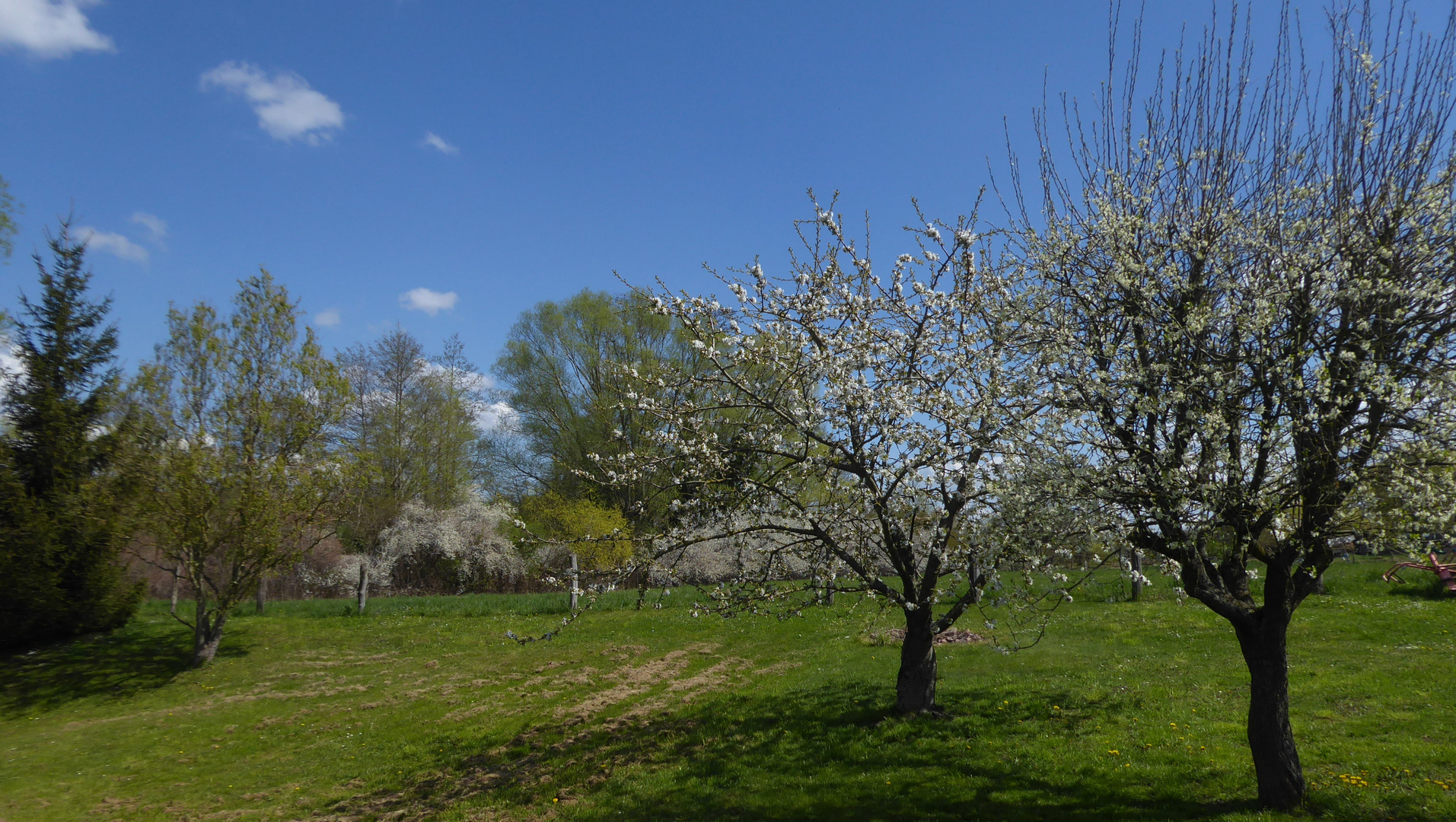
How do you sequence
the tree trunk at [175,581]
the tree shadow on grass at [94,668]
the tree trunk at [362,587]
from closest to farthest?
the tree shadow on grass at [94,668], the tree trunk at [175,581], the tree trunk at [362,587]

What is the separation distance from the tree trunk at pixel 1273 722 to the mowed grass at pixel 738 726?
29 cm

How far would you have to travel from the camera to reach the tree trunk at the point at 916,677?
31.7ft

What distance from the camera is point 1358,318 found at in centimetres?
556

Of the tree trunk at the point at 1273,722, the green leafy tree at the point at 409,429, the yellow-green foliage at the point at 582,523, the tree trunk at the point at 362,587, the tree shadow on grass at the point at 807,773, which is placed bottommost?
the tree shadow on grass at the point at 807,773

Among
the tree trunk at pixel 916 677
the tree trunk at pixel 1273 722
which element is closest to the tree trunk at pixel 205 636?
the tree trunk at pixel 916 677

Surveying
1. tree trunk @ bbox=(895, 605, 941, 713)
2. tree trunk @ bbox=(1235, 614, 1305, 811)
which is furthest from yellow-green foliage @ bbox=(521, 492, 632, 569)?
tree trunk @ bbox=(1235, 614, 1305, 811)

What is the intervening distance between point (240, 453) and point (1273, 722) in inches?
796

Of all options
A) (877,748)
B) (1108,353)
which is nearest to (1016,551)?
(1108,353)

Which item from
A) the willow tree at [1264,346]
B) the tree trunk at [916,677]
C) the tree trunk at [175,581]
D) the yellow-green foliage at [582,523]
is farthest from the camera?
the yellow-green foliage at [582,523]

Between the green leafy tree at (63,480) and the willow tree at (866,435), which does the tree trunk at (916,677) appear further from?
the green leafy tree at (63,480)

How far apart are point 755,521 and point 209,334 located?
16038 millimetres

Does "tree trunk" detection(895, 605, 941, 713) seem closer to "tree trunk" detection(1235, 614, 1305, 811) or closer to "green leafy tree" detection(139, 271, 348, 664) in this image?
"tree trunk" detection(1235, 614, 1305, 811)

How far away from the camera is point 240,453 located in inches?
683

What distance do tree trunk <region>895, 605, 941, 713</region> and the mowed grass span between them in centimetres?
36
